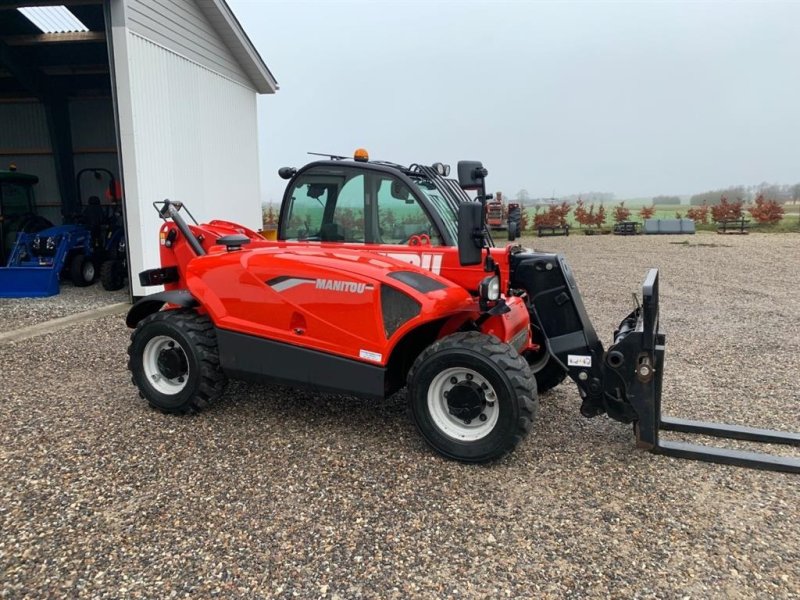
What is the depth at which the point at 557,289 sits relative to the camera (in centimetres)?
425

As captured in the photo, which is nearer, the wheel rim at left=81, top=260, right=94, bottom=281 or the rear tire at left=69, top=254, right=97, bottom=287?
the rear tire at left=69, top=254, right=97, bottom=287

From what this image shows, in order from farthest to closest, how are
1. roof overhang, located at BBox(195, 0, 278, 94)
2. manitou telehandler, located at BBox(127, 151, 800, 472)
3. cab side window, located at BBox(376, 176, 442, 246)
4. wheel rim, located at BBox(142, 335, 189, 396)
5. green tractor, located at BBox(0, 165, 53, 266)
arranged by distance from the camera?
green tractor, located at BBox(0, 165, 53, 266) < roof overhang, located at BBox(195, 0, 278, 94) < wheel rim, located at BBox(142, 335, 189, 396) < cab side window, located at BBox(376, 176, 442, 246) < manitou telehandler, located at BBox(127, 151, 800, 472)

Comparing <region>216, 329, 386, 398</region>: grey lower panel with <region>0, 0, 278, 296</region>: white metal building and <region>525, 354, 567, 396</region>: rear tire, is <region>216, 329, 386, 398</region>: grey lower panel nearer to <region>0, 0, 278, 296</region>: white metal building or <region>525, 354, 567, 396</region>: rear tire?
<region>525, 354, 567, 396</region>: rear tire

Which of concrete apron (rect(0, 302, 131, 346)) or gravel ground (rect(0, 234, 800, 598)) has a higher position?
concrete apron (rect(0, 302, 131, 346))

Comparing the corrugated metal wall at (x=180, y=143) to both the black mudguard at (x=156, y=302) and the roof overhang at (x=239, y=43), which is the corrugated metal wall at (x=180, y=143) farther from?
the black mudguard at (x=156, y=302)

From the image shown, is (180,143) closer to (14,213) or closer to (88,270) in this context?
(88,270)

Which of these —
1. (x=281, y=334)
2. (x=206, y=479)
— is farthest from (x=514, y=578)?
(x=281, y=334)

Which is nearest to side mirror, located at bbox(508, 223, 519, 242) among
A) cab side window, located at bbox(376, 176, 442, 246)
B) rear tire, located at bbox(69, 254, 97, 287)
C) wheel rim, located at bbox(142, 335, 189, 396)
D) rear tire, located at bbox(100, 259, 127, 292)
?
cab side window, located at bbox(376, 176, 442, 246)

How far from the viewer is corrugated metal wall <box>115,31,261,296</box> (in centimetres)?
907

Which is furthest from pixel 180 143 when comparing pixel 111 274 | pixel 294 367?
pixel 294 367

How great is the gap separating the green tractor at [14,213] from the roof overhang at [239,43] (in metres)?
5.30

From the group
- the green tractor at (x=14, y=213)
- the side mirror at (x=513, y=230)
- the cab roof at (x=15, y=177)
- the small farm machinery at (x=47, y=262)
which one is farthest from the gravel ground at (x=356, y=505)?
the cab roof at (x=15, y=177)

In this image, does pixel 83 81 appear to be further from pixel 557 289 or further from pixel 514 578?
pixel 514 578

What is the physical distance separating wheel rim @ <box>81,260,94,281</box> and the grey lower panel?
27.5ft
